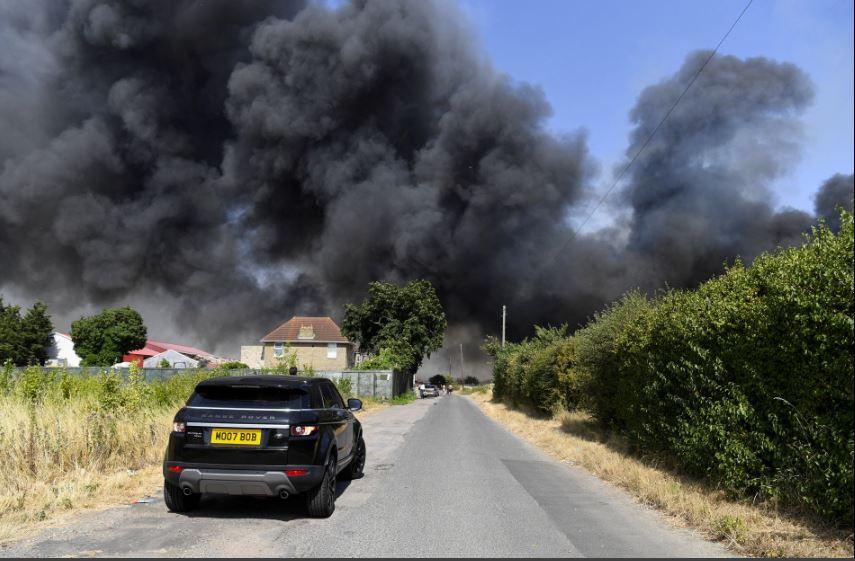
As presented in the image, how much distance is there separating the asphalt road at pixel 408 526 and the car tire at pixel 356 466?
0.17 m

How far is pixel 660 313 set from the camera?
9.29 metres

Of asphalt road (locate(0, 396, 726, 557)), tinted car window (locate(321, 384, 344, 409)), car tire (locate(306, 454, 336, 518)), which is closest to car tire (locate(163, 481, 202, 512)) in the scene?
asphalt road (locate(0, 396, 726, 557))

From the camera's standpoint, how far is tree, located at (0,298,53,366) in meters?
51.0

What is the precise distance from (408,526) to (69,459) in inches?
212

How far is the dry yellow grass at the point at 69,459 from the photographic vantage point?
6051mm

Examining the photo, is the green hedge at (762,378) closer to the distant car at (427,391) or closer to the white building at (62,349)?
the distant car at (427,391)

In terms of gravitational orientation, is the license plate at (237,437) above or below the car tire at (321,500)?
above

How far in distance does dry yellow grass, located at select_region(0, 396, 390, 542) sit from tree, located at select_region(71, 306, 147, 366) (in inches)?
2053

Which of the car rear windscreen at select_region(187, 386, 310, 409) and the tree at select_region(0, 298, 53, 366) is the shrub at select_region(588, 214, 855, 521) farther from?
the tree at select_region(0, 298, 53, 366)

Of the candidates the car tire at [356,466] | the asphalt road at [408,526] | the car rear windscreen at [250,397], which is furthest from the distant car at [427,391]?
the car rear windscreen at [250,397]

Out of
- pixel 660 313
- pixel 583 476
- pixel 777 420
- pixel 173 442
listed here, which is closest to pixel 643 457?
pixel 583 476

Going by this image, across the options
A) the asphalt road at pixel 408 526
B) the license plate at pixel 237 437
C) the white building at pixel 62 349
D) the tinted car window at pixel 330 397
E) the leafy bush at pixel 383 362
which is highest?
the white building at pixel 62 349

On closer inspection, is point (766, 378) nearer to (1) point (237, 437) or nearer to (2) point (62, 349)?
(1) point (237, 437)

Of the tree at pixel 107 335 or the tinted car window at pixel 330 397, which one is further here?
the tree at pixel 107 335
